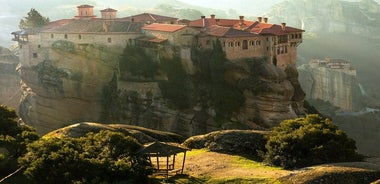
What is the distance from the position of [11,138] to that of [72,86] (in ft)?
97.9

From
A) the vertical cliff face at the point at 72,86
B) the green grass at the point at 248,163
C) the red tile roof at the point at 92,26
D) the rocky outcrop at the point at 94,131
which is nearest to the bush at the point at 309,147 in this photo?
the green grass at the point at 248,163

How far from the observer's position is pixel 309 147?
74.2 ft

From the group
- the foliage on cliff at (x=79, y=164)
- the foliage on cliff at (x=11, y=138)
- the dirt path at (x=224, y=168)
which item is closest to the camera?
the foliage on cliff at (x=79, y=164)

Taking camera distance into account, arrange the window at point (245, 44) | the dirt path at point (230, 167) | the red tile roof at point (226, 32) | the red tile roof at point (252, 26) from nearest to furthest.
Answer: the dirt path at point (230, 167)
the red tile roof at point (226, 32)
the window at point (245, 44)
the red tile roof at point (252, 26)

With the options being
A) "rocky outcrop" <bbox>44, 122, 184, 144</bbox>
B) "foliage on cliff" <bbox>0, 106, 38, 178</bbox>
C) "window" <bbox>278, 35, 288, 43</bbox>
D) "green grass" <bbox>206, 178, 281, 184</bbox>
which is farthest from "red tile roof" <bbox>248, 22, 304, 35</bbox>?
"green grass" <bbox>206, 178, 281, 184</bbox>

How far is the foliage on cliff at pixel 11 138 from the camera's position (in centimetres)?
2245

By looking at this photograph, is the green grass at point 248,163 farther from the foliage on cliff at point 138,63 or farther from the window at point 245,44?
the foliage on cliff at point 138,63

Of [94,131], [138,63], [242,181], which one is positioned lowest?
[242,181]

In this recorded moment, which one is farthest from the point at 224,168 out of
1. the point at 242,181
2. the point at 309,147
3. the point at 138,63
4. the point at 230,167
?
the point at 138,63

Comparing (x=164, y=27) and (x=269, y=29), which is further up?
(x=164, y=27)

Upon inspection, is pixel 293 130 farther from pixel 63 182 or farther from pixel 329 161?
pixel 63 182

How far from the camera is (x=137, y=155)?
→ 20922mm

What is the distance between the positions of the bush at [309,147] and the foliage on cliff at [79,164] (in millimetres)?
6057

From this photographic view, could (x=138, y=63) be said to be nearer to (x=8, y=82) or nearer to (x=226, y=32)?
(x=226, y=32)
